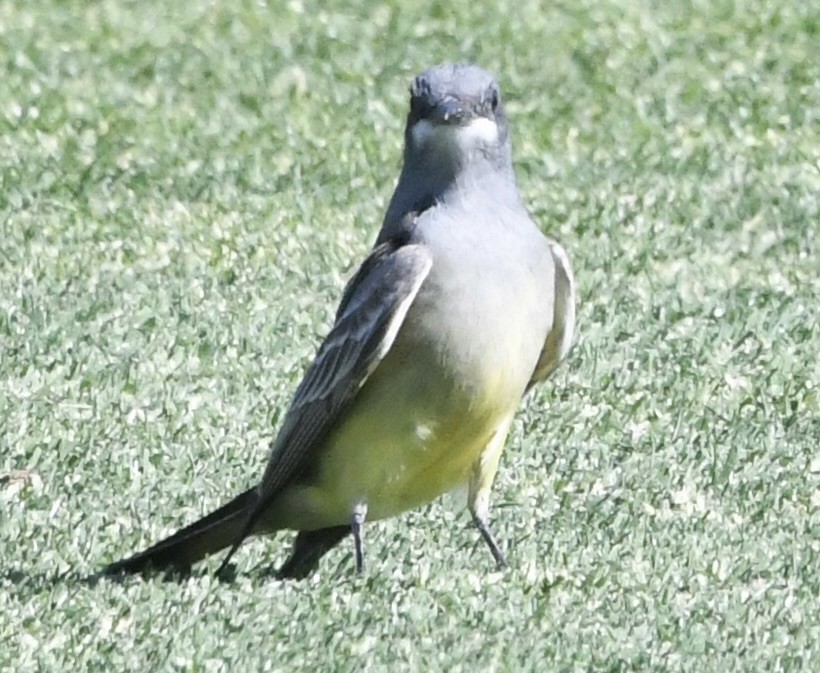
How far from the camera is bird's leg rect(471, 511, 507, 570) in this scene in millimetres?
7023

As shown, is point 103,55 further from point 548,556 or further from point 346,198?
point 548,556

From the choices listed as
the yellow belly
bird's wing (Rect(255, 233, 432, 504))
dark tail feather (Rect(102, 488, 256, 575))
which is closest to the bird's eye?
bird's wing (Rect(255, 233, 432, 504))

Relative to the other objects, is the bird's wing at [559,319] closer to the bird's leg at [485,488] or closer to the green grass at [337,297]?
the bird's leg at [485,488]

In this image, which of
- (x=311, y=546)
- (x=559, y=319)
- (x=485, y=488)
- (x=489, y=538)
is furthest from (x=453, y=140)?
(x=311, y=546)

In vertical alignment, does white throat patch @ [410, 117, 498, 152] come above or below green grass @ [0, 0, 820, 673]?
above

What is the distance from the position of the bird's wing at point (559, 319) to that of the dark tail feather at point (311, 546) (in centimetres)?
85

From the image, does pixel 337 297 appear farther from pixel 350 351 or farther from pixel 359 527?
pixel 350 351

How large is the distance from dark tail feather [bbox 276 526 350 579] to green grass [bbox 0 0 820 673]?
0.22 ft

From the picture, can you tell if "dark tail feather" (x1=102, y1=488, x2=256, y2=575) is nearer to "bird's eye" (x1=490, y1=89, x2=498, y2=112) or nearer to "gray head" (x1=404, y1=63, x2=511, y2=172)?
"gray head" (x1=404, y1=63, x2=511, y2=172)

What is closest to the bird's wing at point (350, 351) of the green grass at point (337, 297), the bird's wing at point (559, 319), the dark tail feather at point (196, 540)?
the dark tail feather at point (196, 540)

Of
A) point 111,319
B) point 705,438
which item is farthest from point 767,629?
point 111,319

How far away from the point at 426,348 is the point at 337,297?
3.70 meters

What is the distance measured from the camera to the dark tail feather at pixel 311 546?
23.2ft

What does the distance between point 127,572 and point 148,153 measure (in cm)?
559
